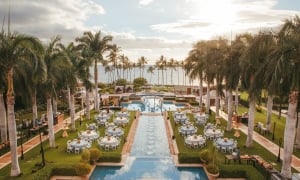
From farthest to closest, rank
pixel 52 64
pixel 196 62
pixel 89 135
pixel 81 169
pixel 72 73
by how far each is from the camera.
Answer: pixel 196 62 < pixel 72 73 < pixel 89 135 < pixel 52 64 < pixel 81 169

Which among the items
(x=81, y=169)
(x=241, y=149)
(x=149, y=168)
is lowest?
(x=149, y=168)

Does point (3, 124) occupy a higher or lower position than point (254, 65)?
lower

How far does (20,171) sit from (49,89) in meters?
6.54

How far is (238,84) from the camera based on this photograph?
2494 centimetres

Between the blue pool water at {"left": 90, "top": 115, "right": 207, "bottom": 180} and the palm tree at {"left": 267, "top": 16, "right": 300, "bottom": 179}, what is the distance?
5992 millimetres

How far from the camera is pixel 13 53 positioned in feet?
52.8

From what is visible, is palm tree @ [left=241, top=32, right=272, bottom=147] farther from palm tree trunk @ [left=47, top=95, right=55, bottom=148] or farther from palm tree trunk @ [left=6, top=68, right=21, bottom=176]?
palm tree trunk @ [left=6, top=68, right=21, bottom=176]

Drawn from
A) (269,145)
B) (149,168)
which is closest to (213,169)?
(149,168)

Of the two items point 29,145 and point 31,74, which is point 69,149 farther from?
point 31,74

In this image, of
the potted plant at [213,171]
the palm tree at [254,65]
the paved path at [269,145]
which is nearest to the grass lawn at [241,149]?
the paved path at [269,145]

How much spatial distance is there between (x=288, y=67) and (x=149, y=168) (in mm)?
10853

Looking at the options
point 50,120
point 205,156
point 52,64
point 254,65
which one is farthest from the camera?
point 50,120

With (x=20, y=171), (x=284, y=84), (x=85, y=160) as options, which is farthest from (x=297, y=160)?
(x=20, y=171)

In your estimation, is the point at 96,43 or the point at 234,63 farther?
the point at 96,43
